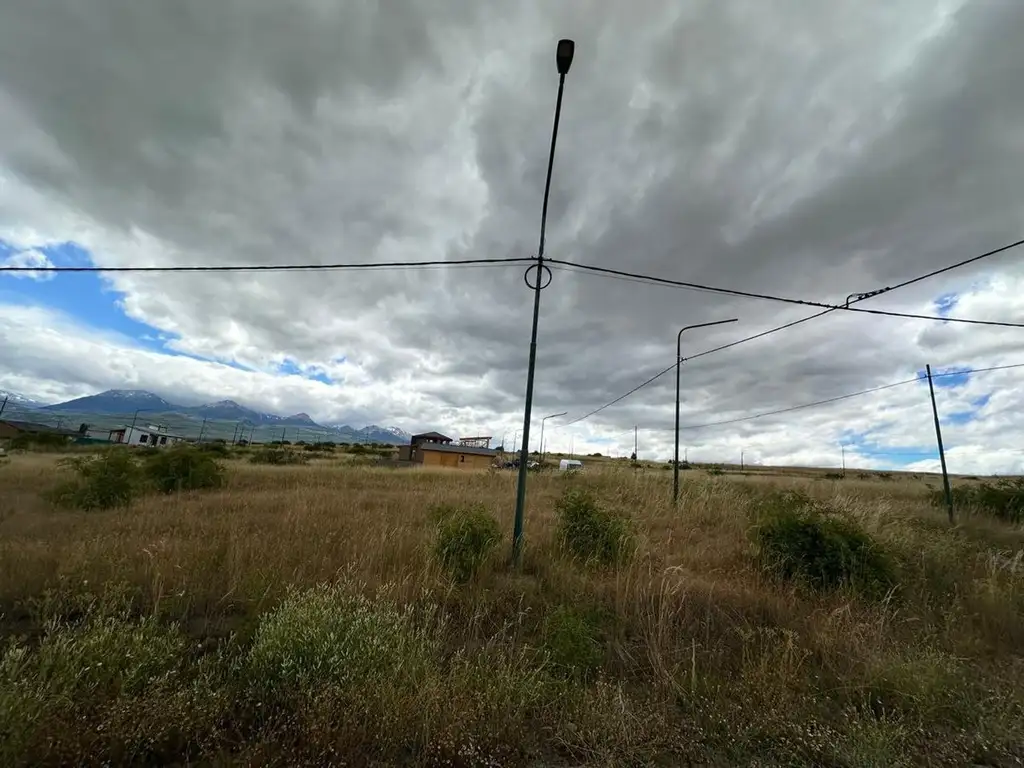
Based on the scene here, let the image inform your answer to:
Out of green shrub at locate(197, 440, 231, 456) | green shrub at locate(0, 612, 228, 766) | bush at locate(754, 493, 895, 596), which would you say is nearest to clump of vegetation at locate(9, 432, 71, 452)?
green shrub at locate(197, 440, 231, 456)

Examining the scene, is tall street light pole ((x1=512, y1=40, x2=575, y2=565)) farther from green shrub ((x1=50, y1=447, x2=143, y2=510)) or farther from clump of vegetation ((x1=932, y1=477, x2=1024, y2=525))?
clump of vegetation ((x1=932, y1=477, x2=1024, y2=525))

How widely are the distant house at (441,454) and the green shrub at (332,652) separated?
52.2 metres

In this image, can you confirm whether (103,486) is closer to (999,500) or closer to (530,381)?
(530,381)

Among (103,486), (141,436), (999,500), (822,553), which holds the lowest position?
(103,486)

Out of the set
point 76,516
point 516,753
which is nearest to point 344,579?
point 516,753

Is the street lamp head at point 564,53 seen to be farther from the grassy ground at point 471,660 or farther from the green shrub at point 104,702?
the green shrub at point 104,702

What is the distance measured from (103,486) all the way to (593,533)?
14.4 meters

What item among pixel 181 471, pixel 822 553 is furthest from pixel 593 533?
pixel 181 471

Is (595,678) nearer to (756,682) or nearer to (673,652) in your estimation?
(673,652)

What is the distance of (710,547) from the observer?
30.2 ft

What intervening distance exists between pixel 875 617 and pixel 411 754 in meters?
6.44

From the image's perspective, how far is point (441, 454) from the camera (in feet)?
194

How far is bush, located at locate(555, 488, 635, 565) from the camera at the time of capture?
26.2 feet

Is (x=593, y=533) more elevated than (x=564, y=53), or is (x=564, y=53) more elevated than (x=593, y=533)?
(x=564, y=53)
